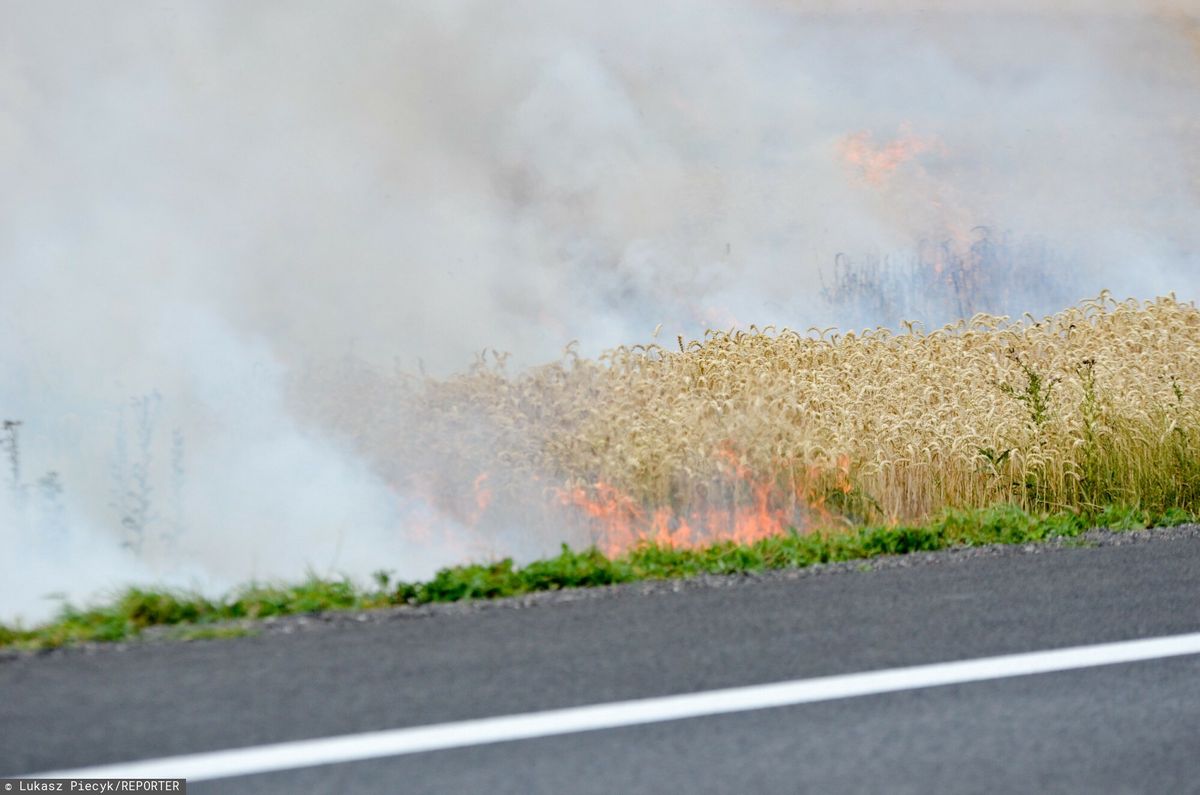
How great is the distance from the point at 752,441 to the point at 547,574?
116 inches

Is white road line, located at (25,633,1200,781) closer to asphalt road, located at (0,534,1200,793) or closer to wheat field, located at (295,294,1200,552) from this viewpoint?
asphalt road, located at (0,534,1200,793)

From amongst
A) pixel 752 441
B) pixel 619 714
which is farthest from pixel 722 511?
pixel 619 714

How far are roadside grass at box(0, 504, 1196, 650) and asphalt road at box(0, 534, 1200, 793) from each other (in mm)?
278

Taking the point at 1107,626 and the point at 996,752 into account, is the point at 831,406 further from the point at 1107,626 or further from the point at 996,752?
the point at 996,752

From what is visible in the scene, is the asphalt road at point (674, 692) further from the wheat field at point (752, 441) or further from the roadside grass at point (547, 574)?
the wheat field at point (752, 441)

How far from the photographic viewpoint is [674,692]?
4125 mm

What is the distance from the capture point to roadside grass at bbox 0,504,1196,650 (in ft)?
16.5

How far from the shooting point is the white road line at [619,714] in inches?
135

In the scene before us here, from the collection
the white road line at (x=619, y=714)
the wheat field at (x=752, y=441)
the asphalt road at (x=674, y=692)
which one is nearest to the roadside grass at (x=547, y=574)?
the asphalt road at (x=674, y=692)

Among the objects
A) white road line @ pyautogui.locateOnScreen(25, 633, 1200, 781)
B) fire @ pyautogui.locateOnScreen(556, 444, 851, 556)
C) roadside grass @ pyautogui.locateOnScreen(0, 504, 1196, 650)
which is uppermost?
fire @ pyautogui.locateOnScreen(556, 444, 851, 556)

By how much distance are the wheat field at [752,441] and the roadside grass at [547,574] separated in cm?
54

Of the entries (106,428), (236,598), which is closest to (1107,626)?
(236,598)

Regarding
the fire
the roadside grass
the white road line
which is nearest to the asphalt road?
the white road line

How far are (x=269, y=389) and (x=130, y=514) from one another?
1742 mm
